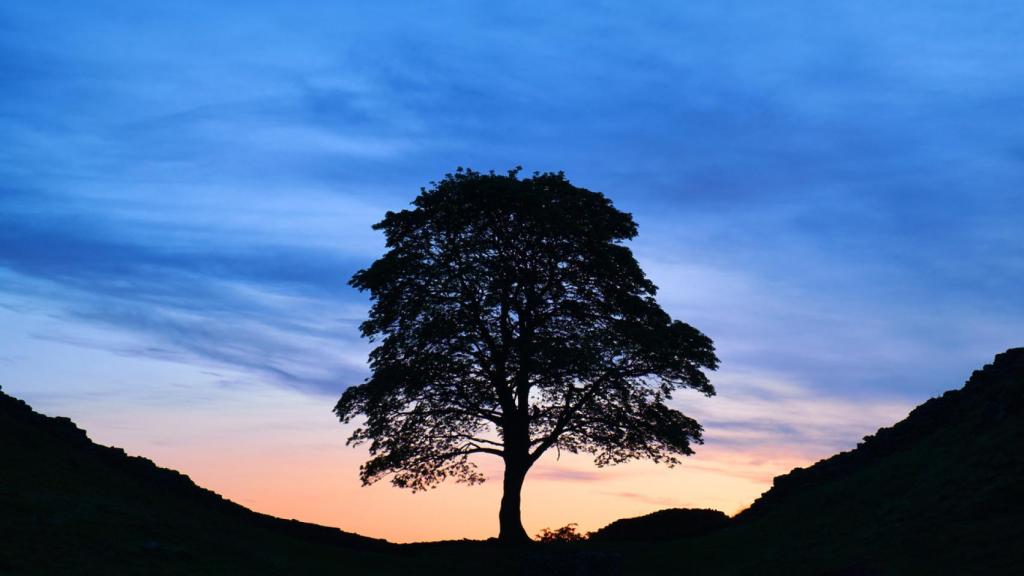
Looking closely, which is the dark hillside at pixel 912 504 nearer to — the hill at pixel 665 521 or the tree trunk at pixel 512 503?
the hill at pixel 665 521

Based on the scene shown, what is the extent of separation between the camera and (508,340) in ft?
140

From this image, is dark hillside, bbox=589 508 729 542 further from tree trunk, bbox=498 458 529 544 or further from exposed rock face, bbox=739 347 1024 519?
tree trunk, bbox=498 458 529 544

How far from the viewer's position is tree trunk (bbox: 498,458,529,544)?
42.6 m

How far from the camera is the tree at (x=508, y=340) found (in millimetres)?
42406

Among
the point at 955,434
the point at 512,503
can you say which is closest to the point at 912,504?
the point at 955,434

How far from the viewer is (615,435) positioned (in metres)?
43.2

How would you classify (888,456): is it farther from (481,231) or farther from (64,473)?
(64,473)

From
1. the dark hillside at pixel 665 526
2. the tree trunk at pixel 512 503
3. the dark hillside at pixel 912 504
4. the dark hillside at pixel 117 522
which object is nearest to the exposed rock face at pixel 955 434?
the dark hillside at pixel 912 504

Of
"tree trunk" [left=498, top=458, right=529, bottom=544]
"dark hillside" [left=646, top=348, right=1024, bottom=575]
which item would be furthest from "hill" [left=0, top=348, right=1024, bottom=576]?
"tree trunk" [left=498, top=458, right=529, bottom=544]

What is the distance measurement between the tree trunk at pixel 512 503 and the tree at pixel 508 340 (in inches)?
2.6

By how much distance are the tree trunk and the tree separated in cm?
7

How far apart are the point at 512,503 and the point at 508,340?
778cm

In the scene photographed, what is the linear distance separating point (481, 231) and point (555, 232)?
354 cm

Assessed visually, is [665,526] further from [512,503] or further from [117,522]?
[117,522]
